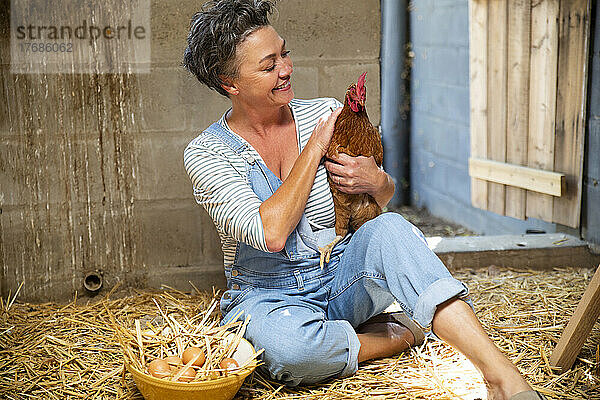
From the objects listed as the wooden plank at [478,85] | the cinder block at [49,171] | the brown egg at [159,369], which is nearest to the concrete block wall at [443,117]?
the wooden plank at [478,85]

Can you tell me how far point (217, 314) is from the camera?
9.11 feet

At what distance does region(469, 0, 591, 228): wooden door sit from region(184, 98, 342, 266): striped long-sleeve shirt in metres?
1.62

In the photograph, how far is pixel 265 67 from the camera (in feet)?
7.22

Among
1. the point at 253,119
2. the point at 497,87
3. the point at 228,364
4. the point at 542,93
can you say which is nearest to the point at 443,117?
the point at 497,87

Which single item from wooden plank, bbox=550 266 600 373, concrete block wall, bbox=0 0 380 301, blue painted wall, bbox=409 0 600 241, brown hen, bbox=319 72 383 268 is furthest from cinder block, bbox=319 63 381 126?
blue painted wall, bbox=409 0 600 241

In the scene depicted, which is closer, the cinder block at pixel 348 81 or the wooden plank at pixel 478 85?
the cinder block at pixel 348 81

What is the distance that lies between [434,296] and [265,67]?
89 cm

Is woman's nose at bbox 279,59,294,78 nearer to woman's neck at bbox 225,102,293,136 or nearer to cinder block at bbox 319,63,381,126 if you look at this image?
woman's neck at bbox 225,102,293,136

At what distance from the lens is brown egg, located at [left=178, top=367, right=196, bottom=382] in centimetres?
194

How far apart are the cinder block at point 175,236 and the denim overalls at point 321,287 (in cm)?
62

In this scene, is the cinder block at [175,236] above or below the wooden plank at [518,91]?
below

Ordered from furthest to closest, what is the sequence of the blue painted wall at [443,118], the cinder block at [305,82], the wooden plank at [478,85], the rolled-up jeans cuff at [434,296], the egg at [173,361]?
the blue painted wall at [443,118]
the wooden plank at [478,85]
the cinder block at [305,82]
the egg at [173,361]
the rolled-up jeans cuff at [434,296]

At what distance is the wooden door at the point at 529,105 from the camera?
3.39m

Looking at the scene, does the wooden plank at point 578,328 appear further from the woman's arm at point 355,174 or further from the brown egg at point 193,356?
the brown egg at point 193,356
